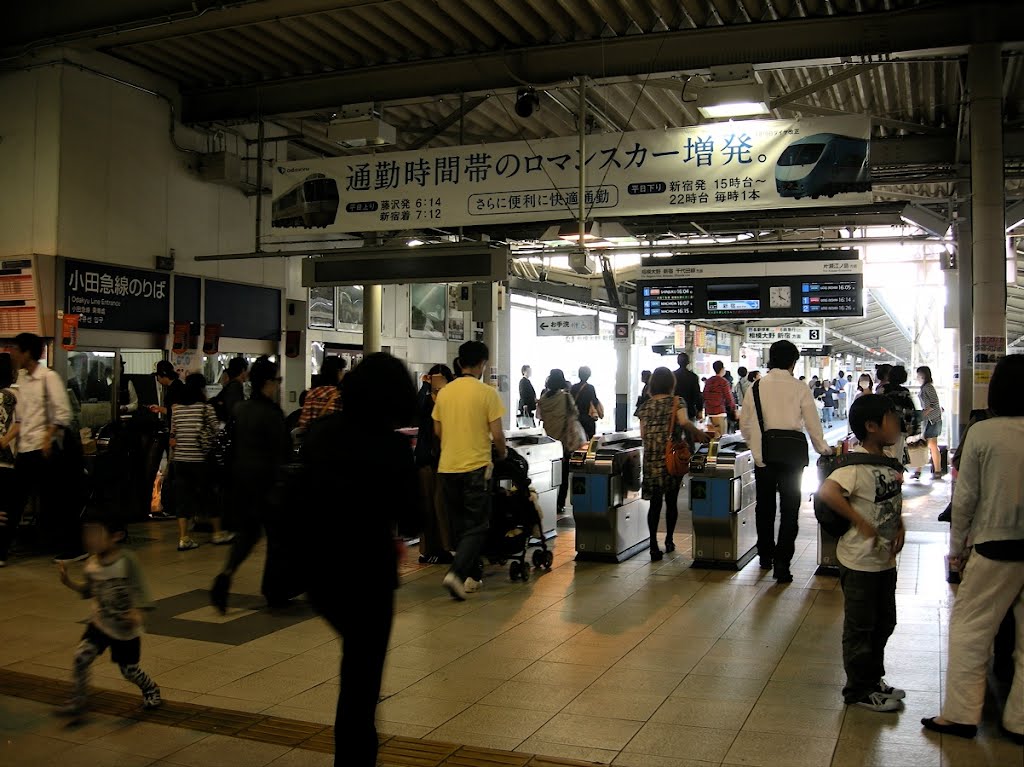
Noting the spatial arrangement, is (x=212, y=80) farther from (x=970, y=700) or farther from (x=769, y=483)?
(x=970, y=700)

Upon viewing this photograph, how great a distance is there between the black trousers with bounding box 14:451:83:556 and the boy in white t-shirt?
5822 millimetres

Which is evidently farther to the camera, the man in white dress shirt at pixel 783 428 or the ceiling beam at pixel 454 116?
the ceiling beam at pixel 454 116

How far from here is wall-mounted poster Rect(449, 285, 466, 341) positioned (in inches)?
706

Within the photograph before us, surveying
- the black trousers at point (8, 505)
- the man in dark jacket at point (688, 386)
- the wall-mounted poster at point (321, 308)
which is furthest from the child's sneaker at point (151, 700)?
the wall-mounted poster at point (321, 308)

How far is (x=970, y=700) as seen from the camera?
Answer: 3922 mm

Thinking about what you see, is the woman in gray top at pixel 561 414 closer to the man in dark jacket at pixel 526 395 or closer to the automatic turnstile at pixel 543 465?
the automatic turnstile at pixel 543 465

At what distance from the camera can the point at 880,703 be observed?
14.1ft

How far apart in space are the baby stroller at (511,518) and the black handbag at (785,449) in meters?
1.84

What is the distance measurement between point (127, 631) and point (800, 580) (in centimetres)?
496

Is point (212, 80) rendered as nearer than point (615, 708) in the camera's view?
No

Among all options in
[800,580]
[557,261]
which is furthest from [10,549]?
[557,261]

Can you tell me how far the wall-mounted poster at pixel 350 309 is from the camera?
49.3 ft

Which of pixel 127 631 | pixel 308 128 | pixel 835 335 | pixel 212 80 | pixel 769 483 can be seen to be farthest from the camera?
pixel 835 335

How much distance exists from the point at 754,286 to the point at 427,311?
5.93 m
